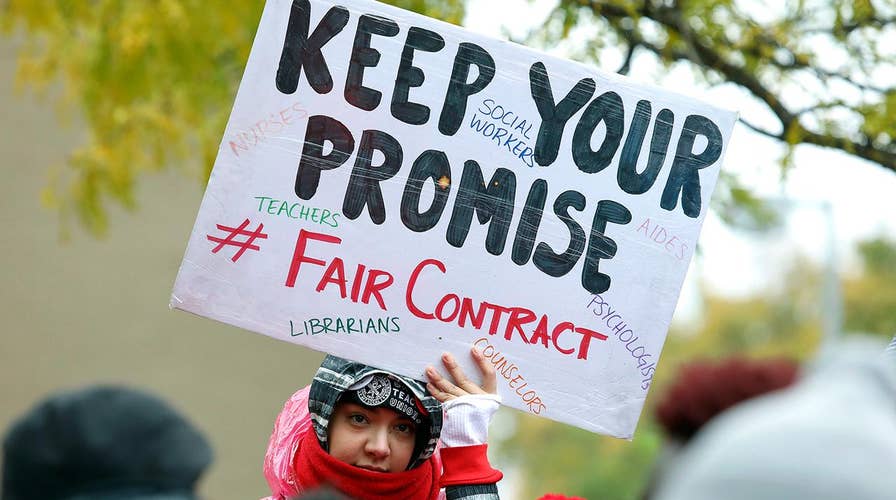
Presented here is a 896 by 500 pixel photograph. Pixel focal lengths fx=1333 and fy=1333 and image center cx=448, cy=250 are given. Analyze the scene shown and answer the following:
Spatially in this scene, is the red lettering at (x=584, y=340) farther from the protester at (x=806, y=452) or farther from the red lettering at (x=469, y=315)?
the protester at (x=806, y=452)

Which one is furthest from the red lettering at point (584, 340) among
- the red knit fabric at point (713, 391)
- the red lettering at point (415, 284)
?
the red knit fabric at point (713, 391)

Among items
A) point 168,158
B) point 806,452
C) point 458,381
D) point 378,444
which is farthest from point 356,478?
point 168,158

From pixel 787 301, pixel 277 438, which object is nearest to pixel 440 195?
pixel 277 438

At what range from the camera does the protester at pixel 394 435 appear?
304cm

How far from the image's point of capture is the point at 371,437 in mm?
3059

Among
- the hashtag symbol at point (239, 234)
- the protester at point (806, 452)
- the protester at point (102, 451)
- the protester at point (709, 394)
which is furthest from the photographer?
the hashtag symbol at point (239, 234)

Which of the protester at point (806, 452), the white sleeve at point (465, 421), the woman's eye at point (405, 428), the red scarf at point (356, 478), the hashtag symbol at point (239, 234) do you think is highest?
the hashtag symbol at point (239, 234)

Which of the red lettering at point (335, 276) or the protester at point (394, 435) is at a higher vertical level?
the red lettering at point (335, 276)

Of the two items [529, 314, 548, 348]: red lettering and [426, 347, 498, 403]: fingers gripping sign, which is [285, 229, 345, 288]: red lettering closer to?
[426, 347, 498, 403]: fingers gripping sign

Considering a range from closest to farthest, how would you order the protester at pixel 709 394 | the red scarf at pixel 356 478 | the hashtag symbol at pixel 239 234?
the protester at pixel 709 394, the red scarf at pixel 356 478, the hashtag symbol at pixel 239 234

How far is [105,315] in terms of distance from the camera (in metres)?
10.7

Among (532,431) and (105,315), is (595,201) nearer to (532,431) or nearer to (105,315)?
(105,315)

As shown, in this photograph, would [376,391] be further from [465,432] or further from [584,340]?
[584,340]

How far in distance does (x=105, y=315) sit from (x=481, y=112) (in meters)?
7.99
